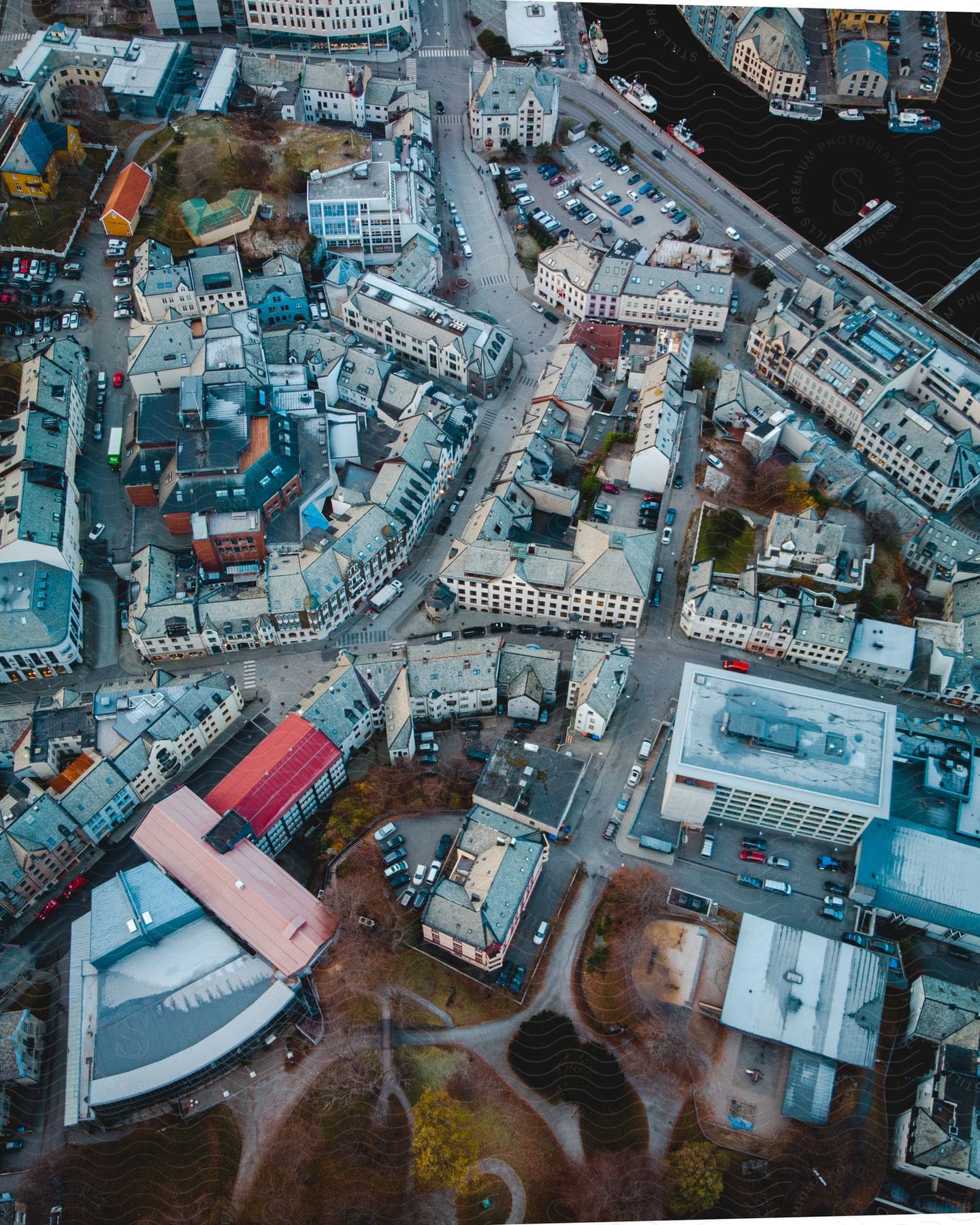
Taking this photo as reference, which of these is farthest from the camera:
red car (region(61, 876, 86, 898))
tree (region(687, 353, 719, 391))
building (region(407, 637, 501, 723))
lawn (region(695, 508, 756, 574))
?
tree (region(687, 353, 719, 391))

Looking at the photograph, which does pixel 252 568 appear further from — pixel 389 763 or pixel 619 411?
pixel 619 411

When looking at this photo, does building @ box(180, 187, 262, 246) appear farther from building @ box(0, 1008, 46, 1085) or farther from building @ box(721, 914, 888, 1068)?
building @ box(721, 914, 888, 1068)

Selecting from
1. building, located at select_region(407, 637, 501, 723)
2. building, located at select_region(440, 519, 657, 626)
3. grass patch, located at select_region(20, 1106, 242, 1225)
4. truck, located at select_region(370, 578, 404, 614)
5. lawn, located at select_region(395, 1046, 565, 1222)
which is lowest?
grass patch, located at select_region(20, 1106, 242, 1225)

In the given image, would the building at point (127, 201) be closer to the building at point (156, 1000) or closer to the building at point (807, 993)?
the building at point (156, 1000)

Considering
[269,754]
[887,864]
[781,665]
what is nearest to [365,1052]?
[269,754]

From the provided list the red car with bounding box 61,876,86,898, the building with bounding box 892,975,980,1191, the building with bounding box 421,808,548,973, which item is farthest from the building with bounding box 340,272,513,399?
the building with bounding box 892,975,980,1191

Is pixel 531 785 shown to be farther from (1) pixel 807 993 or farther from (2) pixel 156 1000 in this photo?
(2) pixel 156 1000

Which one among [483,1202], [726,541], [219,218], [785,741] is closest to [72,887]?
[483,1202]
